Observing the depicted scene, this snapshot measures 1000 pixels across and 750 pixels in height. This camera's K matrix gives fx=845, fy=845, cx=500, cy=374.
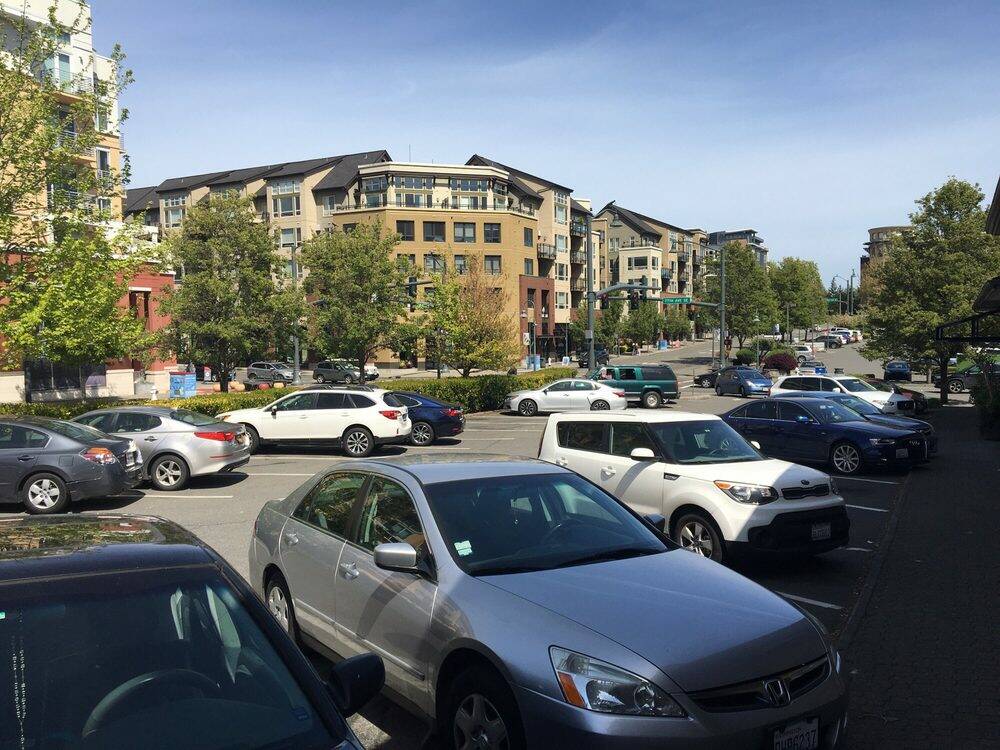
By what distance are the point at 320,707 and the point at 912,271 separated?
34.7 m

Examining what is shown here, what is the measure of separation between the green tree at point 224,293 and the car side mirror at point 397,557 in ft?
79.7

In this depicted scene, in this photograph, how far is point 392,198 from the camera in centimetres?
7456

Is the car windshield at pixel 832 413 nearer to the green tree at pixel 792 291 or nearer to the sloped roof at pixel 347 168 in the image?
the sloped roof at pixel 347 168

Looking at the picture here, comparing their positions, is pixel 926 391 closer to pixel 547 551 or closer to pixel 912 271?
pixel 912 271

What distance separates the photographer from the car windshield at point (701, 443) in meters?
9.32

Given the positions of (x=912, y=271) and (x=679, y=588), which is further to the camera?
(x=912, y=271)

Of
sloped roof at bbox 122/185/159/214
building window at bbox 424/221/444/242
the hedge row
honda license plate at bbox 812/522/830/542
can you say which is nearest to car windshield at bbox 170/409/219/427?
the hedge row

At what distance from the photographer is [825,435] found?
54.3 ft

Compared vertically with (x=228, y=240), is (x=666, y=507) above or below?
below

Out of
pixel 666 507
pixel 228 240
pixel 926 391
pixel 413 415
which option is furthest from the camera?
pixel 926 391

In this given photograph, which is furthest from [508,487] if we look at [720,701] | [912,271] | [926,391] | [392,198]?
[392,198]

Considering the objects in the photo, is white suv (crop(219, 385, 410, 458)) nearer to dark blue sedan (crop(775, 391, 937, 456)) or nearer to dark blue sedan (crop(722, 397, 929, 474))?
dark blue sedan (crop(722, 397, 929, 474))

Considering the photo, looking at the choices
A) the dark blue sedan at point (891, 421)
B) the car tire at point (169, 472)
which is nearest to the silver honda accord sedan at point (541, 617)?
the car tire at point (169, 472)

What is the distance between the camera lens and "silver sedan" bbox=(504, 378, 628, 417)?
1271 inches
